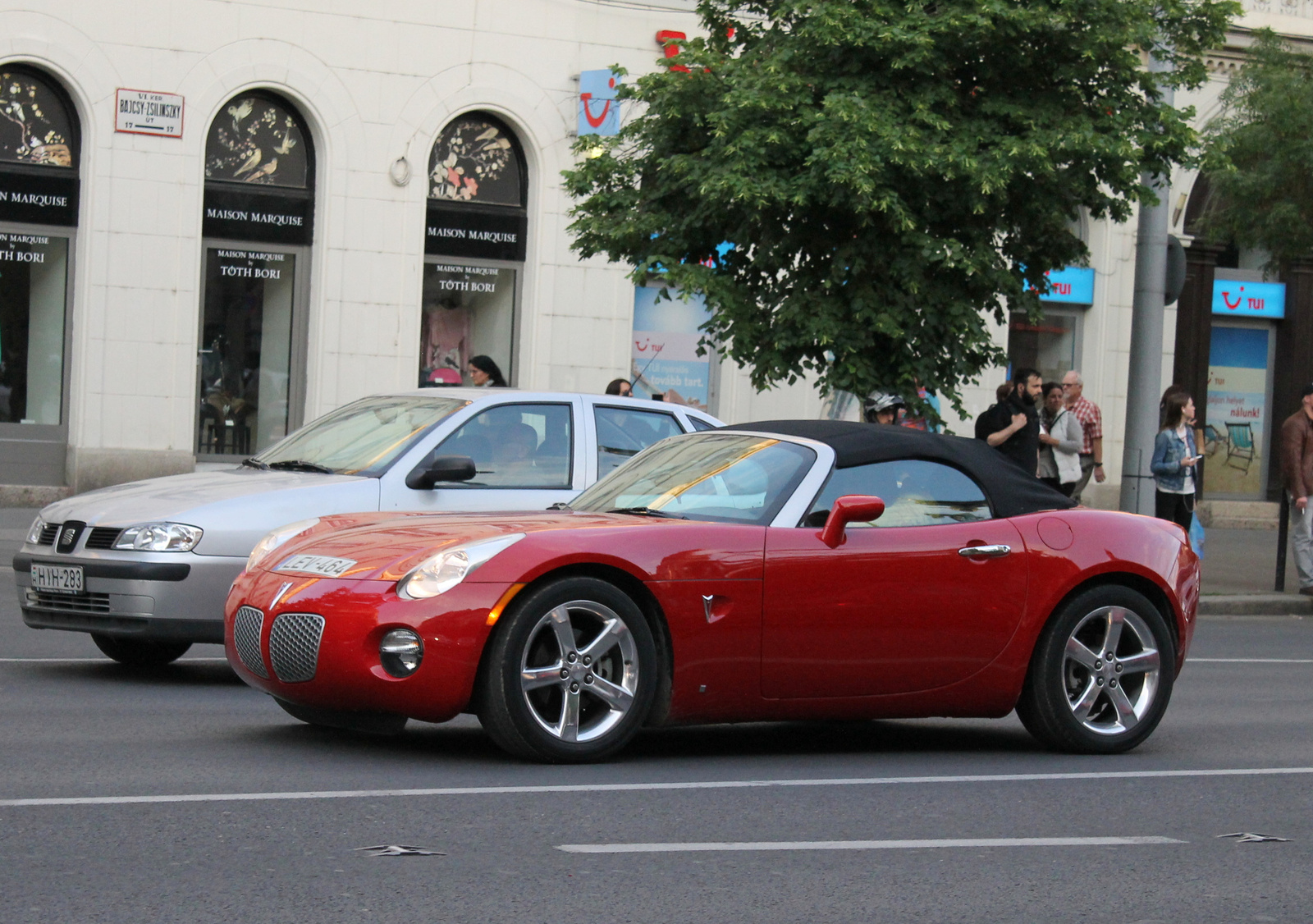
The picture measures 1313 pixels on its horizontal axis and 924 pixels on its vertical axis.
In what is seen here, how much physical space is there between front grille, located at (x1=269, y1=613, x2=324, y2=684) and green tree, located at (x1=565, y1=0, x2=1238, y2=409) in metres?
8.38

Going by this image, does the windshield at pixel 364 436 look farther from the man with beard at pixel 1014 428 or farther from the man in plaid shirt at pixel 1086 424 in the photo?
the man in plaid shirt at pixel 1086 424

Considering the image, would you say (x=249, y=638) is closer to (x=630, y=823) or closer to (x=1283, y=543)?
(x=630, y=823)

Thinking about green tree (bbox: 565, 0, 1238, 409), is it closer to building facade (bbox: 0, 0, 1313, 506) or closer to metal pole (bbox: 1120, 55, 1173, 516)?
A: metal pole (bbox: 1120, 55, 1173, 516)

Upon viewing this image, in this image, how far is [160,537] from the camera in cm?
886

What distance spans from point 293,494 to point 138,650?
1358 mm

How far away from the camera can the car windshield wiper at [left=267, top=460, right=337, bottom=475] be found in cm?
980

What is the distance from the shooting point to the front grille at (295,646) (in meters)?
6.85

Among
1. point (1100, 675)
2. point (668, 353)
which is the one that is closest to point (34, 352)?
point (668, 353)

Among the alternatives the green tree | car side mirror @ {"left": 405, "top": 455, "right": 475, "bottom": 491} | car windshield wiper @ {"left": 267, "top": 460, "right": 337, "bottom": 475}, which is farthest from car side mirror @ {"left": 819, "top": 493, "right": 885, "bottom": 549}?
the green tree

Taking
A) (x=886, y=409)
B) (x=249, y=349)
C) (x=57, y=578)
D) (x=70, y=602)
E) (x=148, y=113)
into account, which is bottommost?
(x=70, y=602)

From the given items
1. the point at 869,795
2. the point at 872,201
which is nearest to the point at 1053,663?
the point at 869,795

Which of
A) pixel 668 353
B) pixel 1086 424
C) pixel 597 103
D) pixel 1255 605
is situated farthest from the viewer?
pixel 668 353

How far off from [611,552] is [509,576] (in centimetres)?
42

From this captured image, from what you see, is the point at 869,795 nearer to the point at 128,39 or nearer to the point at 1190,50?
the point at 1190,50
